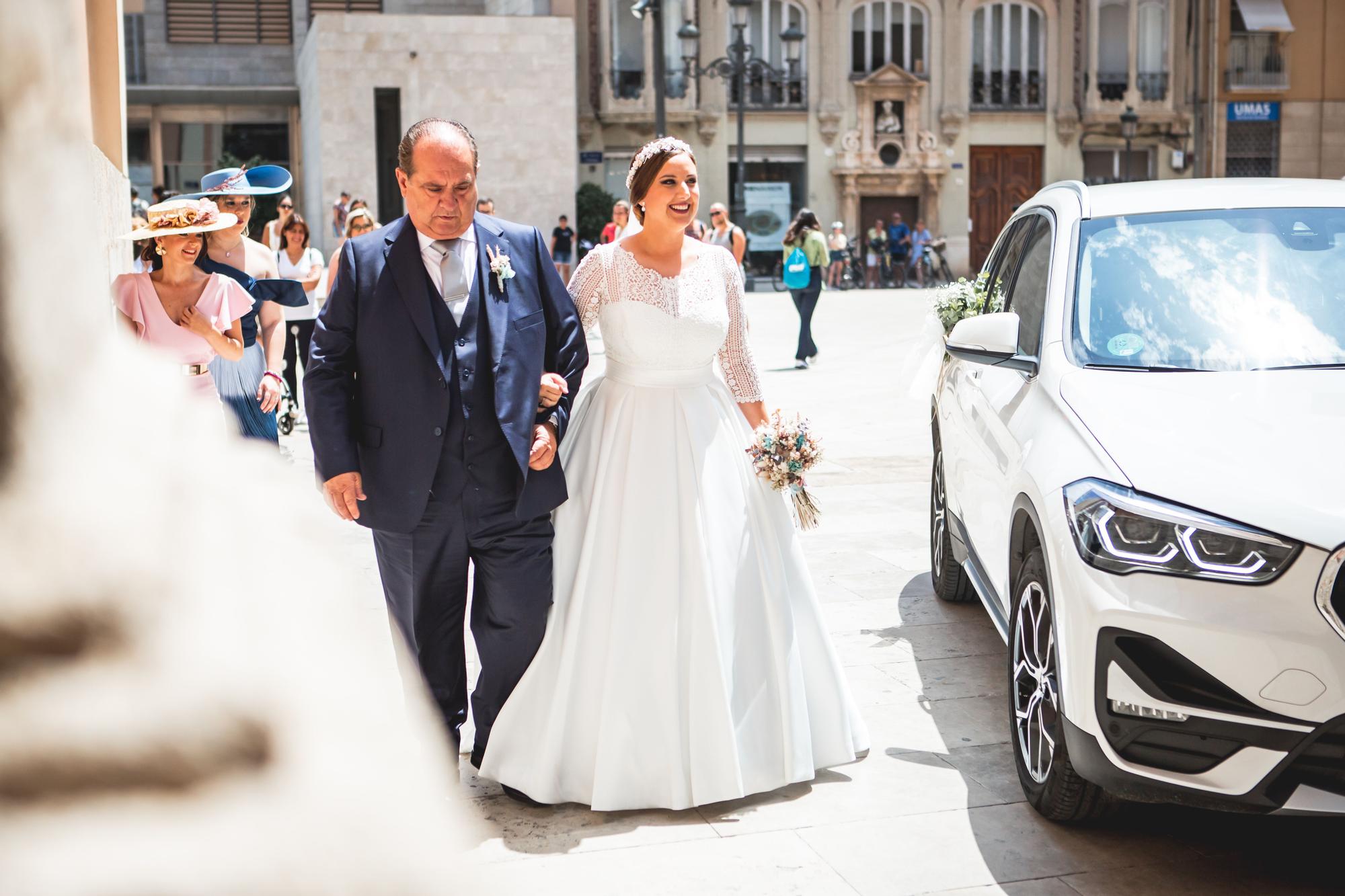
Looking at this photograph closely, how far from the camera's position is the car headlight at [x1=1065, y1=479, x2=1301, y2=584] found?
3.23 metres

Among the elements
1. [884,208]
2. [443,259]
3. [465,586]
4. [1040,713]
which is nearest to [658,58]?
[443,259]

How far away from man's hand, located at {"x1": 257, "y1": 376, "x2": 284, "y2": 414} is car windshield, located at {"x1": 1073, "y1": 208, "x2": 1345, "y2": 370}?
3123mm

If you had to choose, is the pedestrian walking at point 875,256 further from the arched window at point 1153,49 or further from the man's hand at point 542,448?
the man's hand at point 542,448

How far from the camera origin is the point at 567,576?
4.20 m

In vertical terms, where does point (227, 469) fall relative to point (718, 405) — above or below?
above

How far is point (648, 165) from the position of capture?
438cm

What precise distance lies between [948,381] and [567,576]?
2.36 m

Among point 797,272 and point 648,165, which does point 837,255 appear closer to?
point 797,272

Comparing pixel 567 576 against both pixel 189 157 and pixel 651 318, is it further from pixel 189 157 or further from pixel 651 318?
pixel 189 157

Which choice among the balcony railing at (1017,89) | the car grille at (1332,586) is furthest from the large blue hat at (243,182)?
the balcony railing at (1017,89)

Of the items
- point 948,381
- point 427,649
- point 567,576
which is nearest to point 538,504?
point 567,576

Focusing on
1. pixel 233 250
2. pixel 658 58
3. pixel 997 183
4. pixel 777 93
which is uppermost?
pixel 777 93

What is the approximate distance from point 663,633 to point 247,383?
2.44 metres

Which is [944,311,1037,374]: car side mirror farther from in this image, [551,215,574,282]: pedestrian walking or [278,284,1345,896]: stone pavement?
[551,215,574,282]: pedestrian walking
